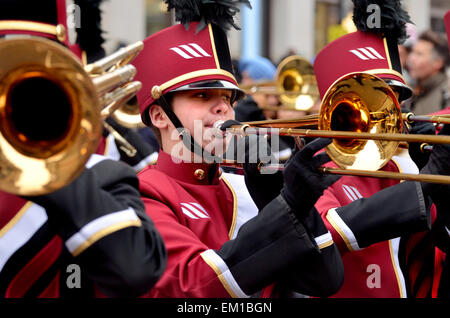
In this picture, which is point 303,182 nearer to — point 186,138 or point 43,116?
point 186,138

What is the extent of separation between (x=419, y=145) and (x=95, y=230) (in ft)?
5.83

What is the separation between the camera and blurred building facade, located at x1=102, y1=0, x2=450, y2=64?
Answer: 438 inches

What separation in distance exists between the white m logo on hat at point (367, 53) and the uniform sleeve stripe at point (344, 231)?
0.90 m

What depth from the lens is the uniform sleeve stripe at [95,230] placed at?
178 centimetres

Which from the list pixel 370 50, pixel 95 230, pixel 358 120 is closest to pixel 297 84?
pixel 370 50

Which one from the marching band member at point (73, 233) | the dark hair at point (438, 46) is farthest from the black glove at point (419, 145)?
the dark hair at point (438, 46)

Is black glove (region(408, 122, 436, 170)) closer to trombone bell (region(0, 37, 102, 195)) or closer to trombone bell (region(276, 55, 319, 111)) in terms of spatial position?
trombone bell (region(0, 37, 102, 195))

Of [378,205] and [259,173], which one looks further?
[378,205]

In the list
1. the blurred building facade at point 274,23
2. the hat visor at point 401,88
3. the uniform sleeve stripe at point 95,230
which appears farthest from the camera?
the blurred building facade at point 274,23

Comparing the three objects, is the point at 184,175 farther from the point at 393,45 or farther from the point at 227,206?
the point at 393,45

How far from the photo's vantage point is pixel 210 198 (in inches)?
106

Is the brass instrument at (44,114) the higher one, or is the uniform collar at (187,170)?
the brass instrument at (44,114)

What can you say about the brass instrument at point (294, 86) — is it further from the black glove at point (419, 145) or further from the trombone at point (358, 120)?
the trombone at point (358, 120)

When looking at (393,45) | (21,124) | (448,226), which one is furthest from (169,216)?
(393,45)
